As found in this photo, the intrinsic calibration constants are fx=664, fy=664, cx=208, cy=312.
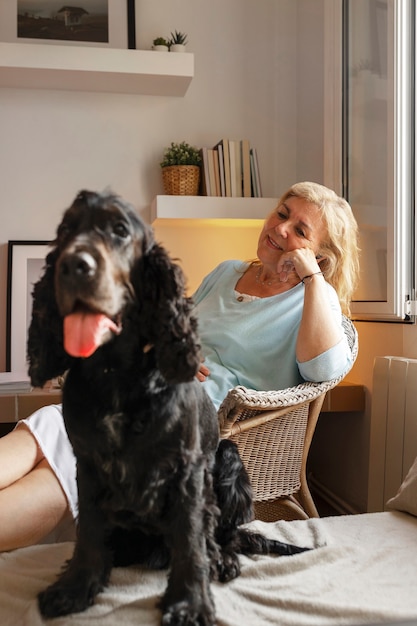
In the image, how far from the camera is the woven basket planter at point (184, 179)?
3.27 meters

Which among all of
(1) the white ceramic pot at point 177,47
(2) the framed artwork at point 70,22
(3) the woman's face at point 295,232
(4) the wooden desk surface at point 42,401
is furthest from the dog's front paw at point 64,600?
(2) the framed artwork at point 70,22

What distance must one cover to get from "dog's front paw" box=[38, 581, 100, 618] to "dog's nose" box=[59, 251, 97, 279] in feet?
1.82

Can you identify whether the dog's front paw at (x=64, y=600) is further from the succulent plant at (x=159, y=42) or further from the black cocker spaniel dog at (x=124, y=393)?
the succulent plant at (x=159, y=42)

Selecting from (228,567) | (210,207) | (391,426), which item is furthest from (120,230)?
(210,207)

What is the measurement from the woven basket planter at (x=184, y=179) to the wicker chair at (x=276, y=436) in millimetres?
1364

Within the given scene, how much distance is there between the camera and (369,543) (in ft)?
4.66

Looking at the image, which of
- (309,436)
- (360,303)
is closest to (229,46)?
(360,303)

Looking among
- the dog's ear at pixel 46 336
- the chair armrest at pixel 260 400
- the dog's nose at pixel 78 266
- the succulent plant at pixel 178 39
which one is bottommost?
the chair armrest at pixel 260 400

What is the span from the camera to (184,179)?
3.28 meters

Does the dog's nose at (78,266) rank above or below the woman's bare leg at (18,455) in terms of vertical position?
above

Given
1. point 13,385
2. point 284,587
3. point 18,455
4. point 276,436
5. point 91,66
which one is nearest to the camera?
point 284,587

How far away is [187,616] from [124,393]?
1.10 ft

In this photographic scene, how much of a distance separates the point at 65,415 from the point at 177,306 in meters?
0.24

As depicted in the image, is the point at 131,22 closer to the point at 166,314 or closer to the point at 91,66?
the point at 91,66
